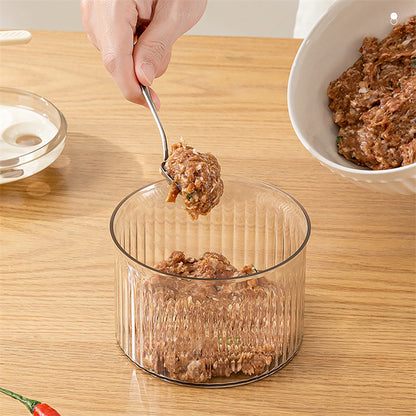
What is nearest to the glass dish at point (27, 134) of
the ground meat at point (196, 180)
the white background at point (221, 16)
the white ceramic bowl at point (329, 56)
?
the ground meat at point (196, 180)

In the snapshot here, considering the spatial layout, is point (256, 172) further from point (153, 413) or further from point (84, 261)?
point (153, 413)

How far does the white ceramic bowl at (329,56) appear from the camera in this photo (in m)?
0.95

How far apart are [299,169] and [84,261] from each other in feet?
1.39

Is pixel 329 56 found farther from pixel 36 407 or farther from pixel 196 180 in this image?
pixel 36 407

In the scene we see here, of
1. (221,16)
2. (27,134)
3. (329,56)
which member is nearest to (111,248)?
(27,134)

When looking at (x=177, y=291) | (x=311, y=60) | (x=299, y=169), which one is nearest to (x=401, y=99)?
(x=311, y=60)

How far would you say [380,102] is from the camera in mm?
944

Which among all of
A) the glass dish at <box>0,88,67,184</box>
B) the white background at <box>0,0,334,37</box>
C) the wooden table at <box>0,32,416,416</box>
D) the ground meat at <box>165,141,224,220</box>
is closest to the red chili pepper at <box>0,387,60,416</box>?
the wooden table at <box>0,32,416,416</box>

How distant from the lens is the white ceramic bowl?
952mm

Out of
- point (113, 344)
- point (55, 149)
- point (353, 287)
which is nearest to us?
point (113, 344)

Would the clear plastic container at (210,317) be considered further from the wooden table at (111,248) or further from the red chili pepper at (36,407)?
→ the red chili pepper at (36,407)

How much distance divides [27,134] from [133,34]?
0.31 m

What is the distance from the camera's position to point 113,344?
815 mm

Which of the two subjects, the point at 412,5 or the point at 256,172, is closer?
the point at 412,5
